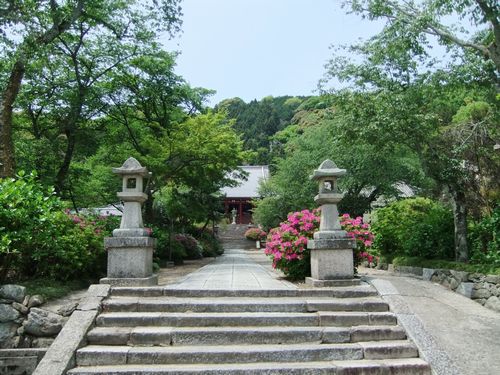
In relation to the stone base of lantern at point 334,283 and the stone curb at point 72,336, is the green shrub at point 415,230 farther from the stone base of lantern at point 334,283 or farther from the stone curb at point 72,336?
the stone curb at point 72,336

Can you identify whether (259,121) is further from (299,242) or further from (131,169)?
(131,169)

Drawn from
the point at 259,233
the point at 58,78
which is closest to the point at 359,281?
the point at 58,78

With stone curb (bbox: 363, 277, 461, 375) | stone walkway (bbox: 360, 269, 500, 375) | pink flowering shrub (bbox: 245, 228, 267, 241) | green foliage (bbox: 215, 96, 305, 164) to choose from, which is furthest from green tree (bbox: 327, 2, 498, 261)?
green foliage (bbox: 215, 96, 305, 164)

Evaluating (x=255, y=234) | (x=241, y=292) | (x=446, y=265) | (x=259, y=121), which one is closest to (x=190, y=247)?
(x=446, y=265)

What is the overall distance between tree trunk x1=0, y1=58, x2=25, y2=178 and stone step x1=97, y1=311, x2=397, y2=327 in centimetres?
435

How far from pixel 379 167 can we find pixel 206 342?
1296 centimetres

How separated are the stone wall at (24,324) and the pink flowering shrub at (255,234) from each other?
87.1ft

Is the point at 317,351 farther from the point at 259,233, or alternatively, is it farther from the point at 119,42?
the point at 259,233

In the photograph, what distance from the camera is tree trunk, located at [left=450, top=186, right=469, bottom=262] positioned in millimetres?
9391

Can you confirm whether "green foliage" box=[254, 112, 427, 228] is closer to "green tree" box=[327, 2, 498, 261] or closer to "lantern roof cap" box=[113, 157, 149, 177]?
"green tree" box=[327, 2, 498, 261]

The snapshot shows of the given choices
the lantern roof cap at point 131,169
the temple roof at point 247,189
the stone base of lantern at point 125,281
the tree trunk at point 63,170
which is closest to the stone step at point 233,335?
the stone base of lantern at point 125,281

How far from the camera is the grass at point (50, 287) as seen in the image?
6.17 metres

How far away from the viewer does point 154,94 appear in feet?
48.4

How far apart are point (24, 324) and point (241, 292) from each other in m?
3.09
